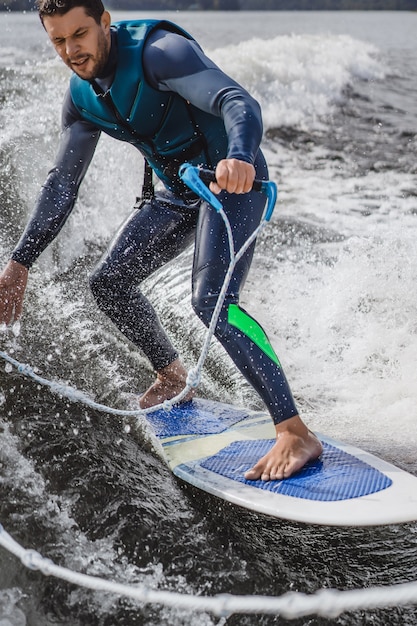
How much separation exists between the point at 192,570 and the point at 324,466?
0.71 metres

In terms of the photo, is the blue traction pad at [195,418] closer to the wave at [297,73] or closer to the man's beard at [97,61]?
the man's beard at [97,61]

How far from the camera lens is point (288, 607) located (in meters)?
1.42

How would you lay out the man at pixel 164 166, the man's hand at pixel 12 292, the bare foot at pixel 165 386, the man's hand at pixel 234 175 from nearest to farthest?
the man's hand at pixel 234 175 → the man at pixel 164 166 → the man's hand at pixel 12 292 → the bare foot at pixel 165 386

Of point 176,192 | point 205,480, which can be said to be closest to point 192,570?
point 205,480

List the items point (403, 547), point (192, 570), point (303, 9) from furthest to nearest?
point (303, 9)
point (403, 547)
point (192, 570)

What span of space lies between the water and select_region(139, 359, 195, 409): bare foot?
163 mm

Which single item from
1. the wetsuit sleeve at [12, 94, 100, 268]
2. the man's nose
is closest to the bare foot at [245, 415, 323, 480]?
the wetsuit sleeve at [12, 94, 100, 268]

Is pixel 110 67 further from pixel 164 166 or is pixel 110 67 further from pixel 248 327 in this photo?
pixel 248 327

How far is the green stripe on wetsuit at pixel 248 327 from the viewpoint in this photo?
2699mm

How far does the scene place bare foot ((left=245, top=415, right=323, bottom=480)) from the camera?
2691 mm

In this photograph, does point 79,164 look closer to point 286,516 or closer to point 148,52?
point 148,52

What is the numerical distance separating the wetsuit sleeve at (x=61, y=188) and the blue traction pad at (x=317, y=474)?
3.71ft

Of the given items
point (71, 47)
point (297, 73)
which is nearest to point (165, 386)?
point (71, 47)

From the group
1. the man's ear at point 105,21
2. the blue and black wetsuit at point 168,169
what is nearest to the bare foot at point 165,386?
the blue and black wetsuit at point 168,169
